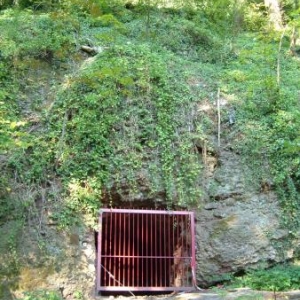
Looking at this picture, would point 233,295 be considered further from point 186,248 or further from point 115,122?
point 115,122

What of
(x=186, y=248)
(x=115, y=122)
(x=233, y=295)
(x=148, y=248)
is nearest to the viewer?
(x=233, y=295)

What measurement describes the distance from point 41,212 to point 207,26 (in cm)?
837

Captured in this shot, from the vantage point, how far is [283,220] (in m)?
7.75

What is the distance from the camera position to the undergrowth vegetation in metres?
7.25

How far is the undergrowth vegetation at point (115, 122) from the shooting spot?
7.25m

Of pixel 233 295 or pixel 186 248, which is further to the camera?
pixel 186 248

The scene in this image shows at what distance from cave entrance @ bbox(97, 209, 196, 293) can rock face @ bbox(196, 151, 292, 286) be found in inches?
11.7

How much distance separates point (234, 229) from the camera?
758 centimetres

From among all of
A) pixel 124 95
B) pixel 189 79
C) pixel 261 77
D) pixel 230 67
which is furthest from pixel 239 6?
pixel 124 95

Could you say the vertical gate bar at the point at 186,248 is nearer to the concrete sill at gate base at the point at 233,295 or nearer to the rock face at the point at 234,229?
the rock face at the point at 234,229

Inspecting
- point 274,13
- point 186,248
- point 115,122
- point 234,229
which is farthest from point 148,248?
point 274,13

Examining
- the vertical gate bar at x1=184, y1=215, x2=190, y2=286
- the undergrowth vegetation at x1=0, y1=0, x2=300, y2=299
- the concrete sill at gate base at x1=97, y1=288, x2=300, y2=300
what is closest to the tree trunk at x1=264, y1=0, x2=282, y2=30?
the undergrowth vegetation at x1=0, y1=0, x2=300, y2=299

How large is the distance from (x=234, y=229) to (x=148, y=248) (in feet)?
6.08

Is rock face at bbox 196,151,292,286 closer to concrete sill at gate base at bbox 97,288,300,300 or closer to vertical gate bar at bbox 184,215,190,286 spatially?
vertical gate bar at bbox 184,215,190,286
